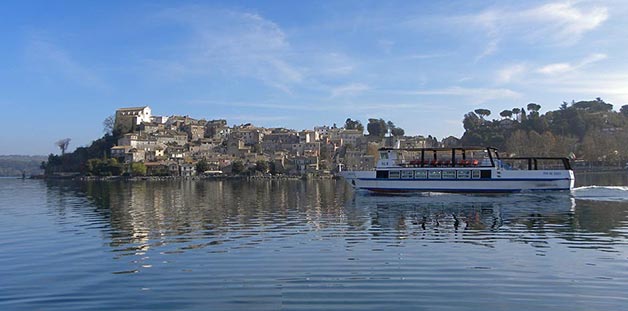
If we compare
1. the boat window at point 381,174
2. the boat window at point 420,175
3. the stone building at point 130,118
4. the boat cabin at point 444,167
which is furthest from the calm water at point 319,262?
the stone building at point 130,118

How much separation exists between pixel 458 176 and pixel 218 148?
87086 millimetres

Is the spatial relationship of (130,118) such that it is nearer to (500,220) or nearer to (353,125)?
(353,125)

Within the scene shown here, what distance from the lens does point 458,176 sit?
129 feet

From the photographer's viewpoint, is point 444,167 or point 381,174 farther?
point 381,174

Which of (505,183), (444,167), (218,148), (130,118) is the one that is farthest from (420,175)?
(130,118)

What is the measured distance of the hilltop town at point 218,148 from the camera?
10394 centimetres

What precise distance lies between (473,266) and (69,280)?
354 inches

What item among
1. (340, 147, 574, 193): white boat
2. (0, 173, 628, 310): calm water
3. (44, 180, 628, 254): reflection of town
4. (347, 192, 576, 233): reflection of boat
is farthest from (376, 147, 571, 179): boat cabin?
(0, 173, 628, 310): calm water

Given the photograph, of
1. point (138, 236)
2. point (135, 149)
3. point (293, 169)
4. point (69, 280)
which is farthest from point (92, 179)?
point (69, 280)

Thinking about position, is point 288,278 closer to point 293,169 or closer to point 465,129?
point 293,169

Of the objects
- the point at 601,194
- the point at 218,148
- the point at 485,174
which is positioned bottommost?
the point at 601,194

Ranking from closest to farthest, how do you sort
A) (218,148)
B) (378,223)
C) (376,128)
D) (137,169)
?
1. (378,223)
2. (137,169)
3. (218,148)
4. (376,128)

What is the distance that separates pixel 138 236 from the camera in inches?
720

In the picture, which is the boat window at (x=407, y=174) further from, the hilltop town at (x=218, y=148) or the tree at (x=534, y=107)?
the tree at (x=534, y=107)
